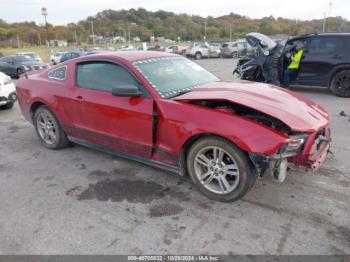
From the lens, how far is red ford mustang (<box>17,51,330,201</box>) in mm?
2863

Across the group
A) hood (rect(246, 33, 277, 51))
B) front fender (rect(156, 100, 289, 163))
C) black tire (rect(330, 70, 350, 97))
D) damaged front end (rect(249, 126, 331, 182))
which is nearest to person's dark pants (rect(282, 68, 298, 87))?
hood (rect(246, 33, 277, 51))

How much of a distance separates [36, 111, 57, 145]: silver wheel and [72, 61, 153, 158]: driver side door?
0.64 m

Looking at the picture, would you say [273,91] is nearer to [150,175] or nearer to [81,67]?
[150,175]

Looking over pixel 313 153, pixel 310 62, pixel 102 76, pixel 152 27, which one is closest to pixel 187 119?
pixel 313 153

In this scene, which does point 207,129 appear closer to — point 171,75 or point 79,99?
point 171,75

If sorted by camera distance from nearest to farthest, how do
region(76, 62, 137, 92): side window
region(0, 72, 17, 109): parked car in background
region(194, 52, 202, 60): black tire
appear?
region(76, 62, 137, 92): side window → region(0, 72, 17, 109): parked car in background → region(194, 52, 202, 60): black tire

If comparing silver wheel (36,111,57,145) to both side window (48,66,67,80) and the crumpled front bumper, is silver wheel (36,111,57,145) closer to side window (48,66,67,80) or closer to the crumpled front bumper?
side window (48,66,67,80)

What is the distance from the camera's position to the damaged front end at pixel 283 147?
9.06 feet

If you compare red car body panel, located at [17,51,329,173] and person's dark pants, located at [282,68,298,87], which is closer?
red car body panel, located at [17,51,329,173]

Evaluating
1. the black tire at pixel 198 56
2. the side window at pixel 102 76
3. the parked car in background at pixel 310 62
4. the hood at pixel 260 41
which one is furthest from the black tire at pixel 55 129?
the black tire at pixel 198 56

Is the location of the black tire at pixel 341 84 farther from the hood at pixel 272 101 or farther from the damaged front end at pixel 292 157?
the damaged front end at pixel 292 157

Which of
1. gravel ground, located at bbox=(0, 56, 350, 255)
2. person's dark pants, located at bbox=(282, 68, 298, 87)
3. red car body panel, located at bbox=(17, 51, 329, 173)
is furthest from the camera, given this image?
person's dark pants, located at bbox=(282, 68, 298, 87)

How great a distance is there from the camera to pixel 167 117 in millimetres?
→ 3213

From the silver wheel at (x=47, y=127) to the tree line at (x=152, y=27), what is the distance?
221 ft
